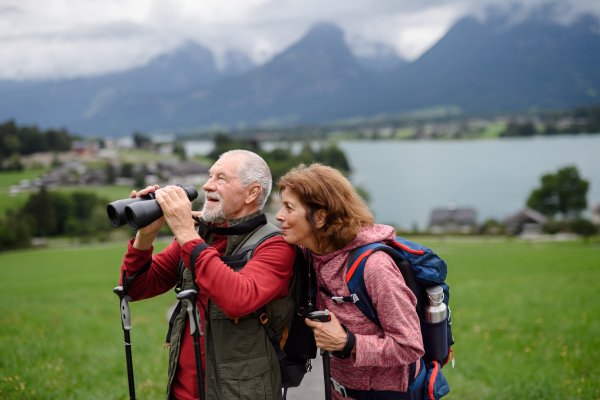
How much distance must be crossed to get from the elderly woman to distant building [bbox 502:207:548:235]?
69.3 m

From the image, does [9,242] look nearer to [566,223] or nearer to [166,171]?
[166,171]

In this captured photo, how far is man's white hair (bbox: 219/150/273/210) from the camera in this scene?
2395 millimetres

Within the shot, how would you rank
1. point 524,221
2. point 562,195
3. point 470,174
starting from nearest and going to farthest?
point 562,195
point 524,221
point 470,174

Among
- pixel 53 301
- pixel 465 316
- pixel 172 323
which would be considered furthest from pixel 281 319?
pixel 53 301

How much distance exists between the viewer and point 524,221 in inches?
2697

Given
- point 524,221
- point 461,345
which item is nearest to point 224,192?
point 461,345

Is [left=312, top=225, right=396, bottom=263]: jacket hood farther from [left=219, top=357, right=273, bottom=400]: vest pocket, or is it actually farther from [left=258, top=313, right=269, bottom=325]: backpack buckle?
[left=219, top=357, right=273, bottom=400]: vest pocket

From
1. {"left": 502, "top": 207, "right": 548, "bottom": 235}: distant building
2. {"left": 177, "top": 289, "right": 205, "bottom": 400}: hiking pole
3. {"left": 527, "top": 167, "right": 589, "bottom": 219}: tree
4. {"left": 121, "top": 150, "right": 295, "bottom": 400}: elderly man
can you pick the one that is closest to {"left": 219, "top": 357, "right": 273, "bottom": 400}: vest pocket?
{"left": 121, "top": 150, "right": 295, "bottom": 400}: elderly man

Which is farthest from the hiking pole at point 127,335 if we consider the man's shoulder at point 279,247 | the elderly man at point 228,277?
the man's shoulder at point 279,247

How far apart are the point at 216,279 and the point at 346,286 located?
2.07ft

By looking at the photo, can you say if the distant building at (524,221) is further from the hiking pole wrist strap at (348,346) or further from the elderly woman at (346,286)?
the hiking pole wrist strap at (348,346)

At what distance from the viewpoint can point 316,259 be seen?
230 cm

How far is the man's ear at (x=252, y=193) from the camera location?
2404mm

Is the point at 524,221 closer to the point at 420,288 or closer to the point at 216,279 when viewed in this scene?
the point at 420,288
